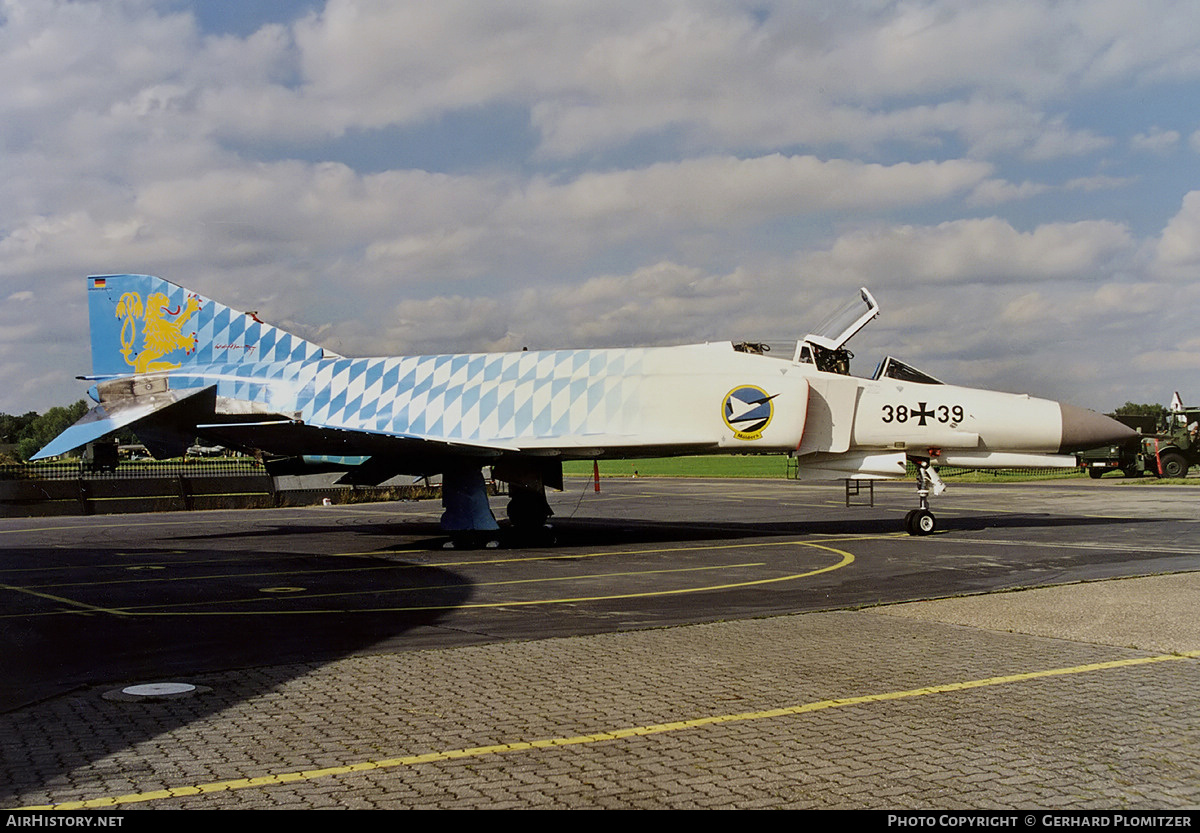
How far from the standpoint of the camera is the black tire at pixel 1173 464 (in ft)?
137

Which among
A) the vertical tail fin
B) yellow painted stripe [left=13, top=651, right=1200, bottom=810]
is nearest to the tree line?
the vertical tail fin

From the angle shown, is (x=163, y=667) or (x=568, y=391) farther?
(x=568, y=391)

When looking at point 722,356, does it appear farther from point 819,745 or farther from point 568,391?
point 819,745

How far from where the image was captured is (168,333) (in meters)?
20.7

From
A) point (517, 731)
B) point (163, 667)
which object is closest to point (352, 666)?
point (163, 667)

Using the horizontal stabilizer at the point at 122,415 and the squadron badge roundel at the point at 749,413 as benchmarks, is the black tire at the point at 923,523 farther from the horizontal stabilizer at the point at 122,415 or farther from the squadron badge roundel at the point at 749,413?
the horizontal stabilizer at the point at 122,415

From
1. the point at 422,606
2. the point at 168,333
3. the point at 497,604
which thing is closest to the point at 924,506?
the point at 497,604

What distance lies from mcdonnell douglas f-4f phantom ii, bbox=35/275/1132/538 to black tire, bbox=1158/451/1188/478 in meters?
27.4

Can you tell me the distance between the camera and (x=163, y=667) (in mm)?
7832

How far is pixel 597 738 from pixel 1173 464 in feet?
144

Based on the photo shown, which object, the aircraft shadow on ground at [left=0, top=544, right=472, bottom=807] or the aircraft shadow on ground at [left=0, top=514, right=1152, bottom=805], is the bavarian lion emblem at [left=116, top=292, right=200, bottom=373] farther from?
the aircraft shadow on ground at [left=0, top=544, right=472, bottom=807]

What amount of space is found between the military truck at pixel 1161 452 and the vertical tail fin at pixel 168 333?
35.2 m

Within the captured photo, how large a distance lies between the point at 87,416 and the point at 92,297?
164 inches

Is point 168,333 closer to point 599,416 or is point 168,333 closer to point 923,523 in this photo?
point 599,416
